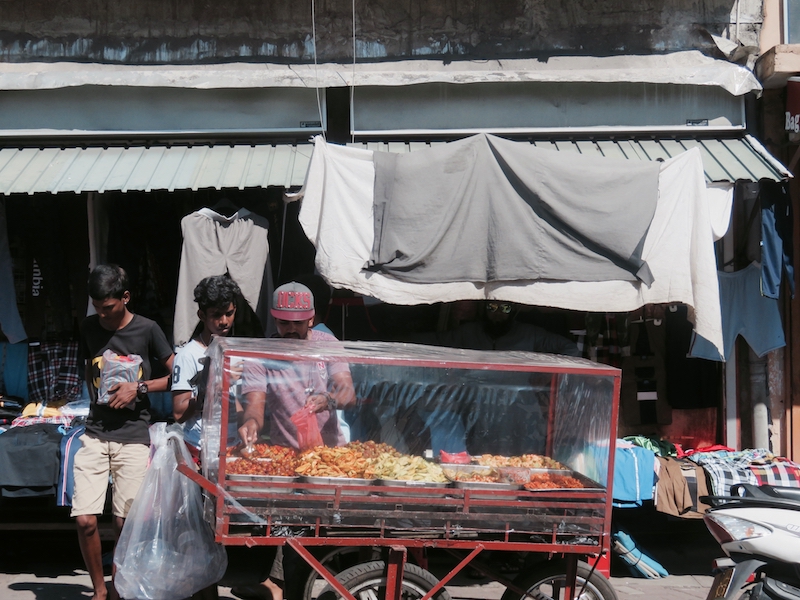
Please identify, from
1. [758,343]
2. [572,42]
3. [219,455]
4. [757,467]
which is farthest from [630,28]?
[219,455]

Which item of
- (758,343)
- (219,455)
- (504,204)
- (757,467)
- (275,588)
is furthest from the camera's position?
(758,343)

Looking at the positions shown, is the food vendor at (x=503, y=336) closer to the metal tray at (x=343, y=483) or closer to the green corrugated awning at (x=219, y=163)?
the green corrugated awning at (x=219, y=163)

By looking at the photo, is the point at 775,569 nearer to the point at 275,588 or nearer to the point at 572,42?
the point at 275,588

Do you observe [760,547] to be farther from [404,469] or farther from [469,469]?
[404,469]

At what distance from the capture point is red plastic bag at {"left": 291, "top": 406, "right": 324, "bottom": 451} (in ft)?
13.1

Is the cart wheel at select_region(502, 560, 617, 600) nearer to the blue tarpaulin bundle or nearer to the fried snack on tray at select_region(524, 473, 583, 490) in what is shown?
the fried snack on tray at select_region(524, 473, 583, 490)

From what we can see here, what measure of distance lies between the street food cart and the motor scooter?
0.63m

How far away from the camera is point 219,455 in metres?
3.65

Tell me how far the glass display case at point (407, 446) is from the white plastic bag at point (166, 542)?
40 cm

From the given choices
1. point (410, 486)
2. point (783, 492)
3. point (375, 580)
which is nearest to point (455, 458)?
point (410, 486)

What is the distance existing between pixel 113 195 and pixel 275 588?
Answer: 344 cm

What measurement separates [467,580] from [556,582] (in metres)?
1.71

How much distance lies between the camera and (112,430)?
4695 millimetres

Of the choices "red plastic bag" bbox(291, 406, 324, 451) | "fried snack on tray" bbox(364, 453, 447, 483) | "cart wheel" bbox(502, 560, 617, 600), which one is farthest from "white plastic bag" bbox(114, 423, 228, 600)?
"cart wheel" bbox(502, 560, 617, 600)
